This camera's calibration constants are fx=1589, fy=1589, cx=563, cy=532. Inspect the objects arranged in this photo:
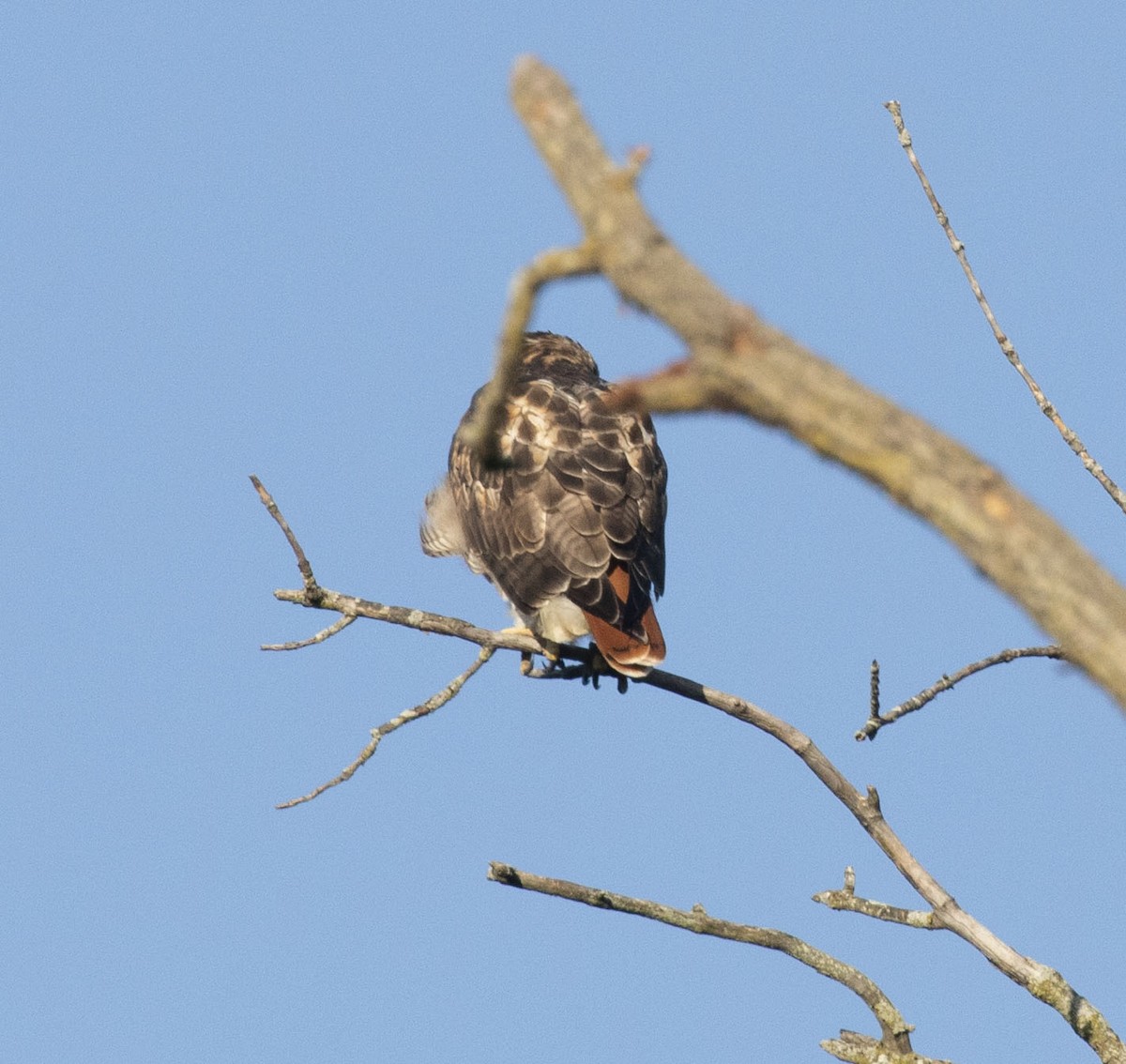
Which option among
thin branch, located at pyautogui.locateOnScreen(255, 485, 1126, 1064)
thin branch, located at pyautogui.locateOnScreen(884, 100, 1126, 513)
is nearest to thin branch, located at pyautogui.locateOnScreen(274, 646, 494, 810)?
thin branch, located at pyautogui.locateOnScreen(255, 485, 1126, 1064)

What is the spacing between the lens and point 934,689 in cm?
496

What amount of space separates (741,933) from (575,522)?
3.20m

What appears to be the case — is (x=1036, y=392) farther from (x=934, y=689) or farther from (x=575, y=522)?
(x=575, y=522)

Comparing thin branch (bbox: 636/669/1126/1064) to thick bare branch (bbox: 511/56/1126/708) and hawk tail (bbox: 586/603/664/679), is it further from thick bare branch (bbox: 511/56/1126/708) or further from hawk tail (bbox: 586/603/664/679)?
thick bare branch (bbox: 511/56/1126/708)

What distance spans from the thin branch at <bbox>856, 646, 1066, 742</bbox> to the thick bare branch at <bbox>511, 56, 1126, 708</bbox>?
9.10 feet

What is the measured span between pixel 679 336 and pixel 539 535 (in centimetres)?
562

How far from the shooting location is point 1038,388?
4.45 metres

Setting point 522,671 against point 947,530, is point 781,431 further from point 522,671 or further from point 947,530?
point 522,671

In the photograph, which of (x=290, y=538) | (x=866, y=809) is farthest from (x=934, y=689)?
(x=290, y=538)

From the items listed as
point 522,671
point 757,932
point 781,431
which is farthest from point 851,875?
point 781,431

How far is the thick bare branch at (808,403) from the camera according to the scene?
81.6 inches

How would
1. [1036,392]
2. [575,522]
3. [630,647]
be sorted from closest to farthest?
[1036,392], [630,647], [575,522]

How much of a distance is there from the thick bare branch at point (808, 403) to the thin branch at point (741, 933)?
2754mm

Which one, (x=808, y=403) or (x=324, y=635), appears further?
(x=324, y=635)
